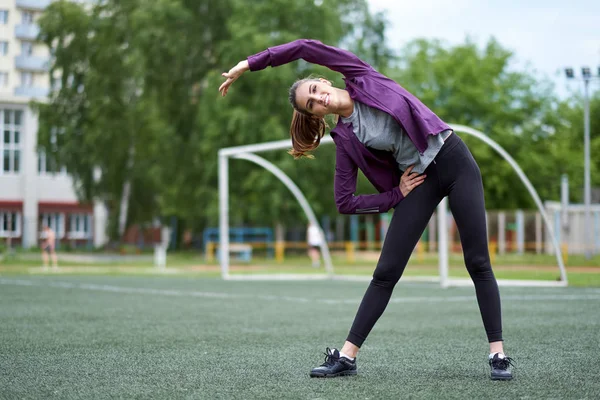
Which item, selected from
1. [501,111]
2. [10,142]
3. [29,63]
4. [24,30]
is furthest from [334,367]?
[24,30]

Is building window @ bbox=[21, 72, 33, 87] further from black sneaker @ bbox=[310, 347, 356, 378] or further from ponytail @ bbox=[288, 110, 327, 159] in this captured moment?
black sneaker @ bbox=[310, 347, 356, 378]

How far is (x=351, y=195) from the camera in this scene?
4.53 m

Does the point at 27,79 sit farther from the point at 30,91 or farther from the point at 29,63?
the point at 30,91

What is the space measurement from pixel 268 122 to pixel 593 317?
25668 mm

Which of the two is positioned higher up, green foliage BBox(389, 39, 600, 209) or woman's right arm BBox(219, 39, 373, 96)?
green foliage BBox(389, 39, 600, 209)

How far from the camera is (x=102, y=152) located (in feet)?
135

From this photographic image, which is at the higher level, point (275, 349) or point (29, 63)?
point (29, 63)

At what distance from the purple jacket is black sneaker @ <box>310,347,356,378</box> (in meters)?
0.75

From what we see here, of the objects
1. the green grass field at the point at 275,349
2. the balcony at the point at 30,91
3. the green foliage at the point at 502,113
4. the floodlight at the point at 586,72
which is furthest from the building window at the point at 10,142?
the green grass field at the point at 275,349

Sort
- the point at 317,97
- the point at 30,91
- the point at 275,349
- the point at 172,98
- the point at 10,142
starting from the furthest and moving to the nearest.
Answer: the point at 30,91, the point at 10,142, the point at 172,98, the point at 275,349, the point at 317,97

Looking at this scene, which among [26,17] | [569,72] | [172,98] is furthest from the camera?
[26,17]

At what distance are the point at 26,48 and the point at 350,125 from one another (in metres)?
62.4

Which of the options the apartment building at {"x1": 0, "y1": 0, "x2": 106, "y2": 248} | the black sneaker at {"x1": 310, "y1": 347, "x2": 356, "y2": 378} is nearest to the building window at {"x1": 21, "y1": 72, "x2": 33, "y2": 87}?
the apartment building at {"x1": 0, "y1": 0, "x2": 106, "y2": 248}

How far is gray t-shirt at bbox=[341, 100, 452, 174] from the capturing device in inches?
169
